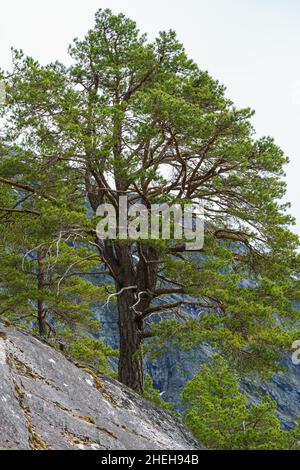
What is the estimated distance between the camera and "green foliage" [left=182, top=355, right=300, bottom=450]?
515 inches

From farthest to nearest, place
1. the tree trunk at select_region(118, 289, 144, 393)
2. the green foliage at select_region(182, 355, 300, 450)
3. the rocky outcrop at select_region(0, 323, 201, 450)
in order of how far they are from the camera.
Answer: the green foliage at select_region(182, 355, 300, 450) → the tree trunk at select_region(118, 289, 144, 393) → the rocky outcrop at select_region(0, 323, 201, 450)

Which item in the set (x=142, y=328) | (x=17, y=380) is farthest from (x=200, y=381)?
(x=17, y=380)

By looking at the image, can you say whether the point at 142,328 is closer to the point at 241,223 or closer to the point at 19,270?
the point at 241,223

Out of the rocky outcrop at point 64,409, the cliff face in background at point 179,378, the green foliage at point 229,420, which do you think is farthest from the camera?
the cliff face in background at point 179,378

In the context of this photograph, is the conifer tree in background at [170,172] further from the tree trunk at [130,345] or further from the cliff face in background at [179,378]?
the cliff face in background at [179,378]

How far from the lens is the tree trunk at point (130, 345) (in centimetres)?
1160

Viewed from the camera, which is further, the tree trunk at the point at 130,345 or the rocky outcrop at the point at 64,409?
the tree trunk at the point at 130,345

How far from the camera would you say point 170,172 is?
490 inches

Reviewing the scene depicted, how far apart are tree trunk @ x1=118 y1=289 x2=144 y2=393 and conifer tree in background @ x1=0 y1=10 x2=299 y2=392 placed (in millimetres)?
24

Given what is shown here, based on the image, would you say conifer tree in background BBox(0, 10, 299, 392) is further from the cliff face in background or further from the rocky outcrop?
the cliff face in background

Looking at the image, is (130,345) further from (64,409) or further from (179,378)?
(179,378)

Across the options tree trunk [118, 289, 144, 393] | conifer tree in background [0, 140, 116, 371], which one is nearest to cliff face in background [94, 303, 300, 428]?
conifer tree in background [0, 140, 116, 371]

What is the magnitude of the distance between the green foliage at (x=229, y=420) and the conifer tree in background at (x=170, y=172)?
8.10ft

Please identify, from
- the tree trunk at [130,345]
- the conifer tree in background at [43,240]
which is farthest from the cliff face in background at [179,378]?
the tree trunk at [130,345]
